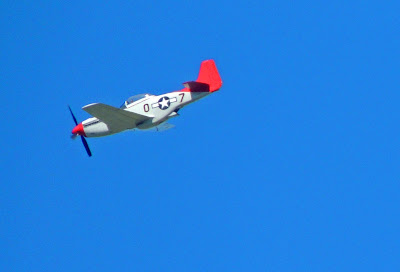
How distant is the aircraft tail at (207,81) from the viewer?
4281 centimetres

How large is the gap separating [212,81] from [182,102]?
1930mm

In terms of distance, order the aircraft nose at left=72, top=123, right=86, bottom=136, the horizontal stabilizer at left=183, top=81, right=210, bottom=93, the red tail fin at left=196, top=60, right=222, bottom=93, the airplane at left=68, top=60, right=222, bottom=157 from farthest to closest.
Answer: the aircraft nose at left=72, top=123, right=86, bottom=136 → the red tail fin at left=196, top=60, right=222, bottom=93 → the horizontal stabilizer at left=183, top=81, right=210, bottom=93 → the airplane at left=68, top=60, right=222, bottom=157

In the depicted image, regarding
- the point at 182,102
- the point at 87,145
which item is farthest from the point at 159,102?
the point at 87,145

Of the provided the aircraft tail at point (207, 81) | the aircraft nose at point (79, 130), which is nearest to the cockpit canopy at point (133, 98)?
the aircraft tail at point (207, 81)

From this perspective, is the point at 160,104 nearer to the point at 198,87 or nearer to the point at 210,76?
the point at 198,87

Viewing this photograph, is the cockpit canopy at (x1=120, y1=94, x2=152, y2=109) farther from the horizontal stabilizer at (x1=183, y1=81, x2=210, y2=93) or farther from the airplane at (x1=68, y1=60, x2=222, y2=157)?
the horizontal stabilizer at (x1=183, y1=81, x2=210, y2=93)

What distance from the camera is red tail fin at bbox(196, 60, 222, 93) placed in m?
43.0

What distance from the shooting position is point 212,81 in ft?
141

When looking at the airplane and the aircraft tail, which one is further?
the aircraft tail

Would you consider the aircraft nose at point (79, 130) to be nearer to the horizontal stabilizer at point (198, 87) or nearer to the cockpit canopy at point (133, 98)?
the cockpit canopy at point (133, 98)

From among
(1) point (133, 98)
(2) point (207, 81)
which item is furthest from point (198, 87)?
A: (1) point (133, 98)

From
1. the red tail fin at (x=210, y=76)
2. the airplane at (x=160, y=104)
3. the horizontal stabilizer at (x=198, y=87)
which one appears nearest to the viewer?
the airplane at (x=160, y=104)

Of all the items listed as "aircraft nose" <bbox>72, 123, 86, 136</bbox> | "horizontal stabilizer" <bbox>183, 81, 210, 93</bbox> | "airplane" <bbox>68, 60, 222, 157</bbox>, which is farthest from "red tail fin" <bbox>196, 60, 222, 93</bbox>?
"aircraft nose" <bbox>72, 123, 86, 136</bbox>

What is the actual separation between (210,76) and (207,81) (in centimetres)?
33
